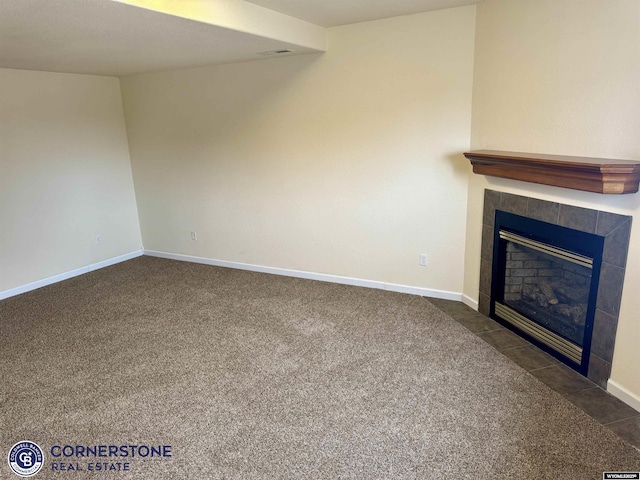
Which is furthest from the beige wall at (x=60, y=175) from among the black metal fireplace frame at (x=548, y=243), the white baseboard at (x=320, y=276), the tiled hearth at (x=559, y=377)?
the black metal fireplace frame at (x=548, y=243)

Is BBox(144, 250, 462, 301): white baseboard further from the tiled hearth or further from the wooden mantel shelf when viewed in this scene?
the wooden mantel shelf

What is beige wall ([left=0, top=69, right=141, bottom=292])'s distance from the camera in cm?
445

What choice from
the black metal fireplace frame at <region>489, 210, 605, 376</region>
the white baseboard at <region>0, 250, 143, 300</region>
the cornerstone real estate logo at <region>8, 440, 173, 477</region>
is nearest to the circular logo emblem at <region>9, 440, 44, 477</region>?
the cornerstone real estate logo at <region>8, 440, 173, 477</region>

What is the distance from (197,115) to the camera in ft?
16.5

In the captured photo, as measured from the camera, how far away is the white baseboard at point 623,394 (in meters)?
2.44

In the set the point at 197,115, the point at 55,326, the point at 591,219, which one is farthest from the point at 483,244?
the point at 55,326

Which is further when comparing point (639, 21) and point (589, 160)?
point (589, 160)

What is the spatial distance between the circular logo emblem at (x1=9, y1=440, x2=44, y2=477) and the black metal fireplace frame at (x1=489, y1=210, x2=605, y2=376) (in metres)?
3.14

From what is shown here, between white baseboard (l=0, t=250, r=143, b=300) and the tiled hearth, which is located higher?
white baseboard (l=0, t=250, r=143, b=300)

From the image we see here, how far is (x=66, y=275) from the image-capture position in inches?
199

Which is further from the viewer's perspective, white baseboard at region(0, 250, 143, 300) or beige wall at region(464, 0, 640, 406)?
white baseboard at region(0, 250, 143, 300)

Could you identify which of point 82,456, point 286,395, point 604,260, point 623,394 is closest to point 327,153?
point 286,395

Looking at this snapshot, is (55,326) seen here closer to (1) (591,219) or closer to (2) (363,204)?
(2) (363,204)

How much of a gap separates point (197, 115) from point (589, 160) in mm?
4003
